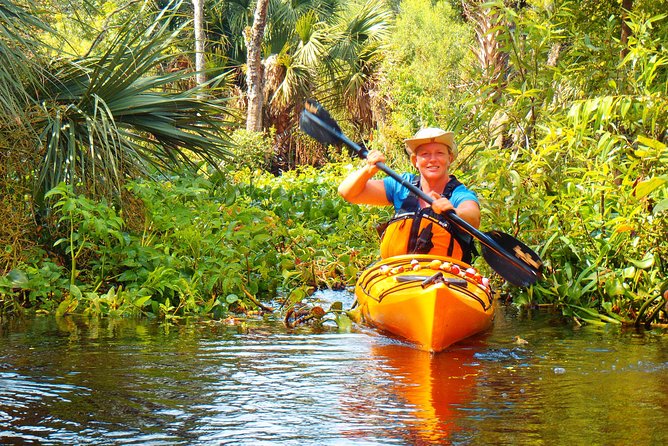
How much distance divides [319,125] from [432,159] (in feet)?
4.51

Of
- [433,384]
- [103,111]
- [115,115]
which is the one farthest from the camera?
[115,115]

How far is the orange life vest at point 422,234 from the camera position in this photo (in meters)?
6.68

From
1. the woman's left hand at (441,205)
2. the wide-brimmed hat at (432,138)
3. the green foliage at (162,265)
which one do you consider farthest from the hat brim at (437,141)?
the green foliage at (162,265)

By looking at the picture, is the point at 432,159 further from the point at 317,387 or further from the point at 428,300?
the point at 317,387

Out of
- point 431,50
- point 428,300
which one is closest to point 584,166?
point 428,300

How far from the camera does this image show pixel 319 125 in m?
7.87

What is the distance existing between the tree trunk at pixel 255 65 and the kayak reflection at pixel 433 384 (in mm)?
14664

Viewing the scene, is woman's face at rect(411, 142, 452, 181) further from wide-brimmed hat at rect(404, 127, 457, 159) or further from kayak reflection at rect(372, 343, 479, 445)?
kayak reflection at rect(372, 343, 479, 445)

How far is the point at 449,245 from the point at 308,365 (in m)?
1.65

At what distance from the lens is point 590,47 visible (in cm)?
749

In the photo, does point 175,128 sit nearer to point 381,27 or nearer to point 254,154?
point 254,154

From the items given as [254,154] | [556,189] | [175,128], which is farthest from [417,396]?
[254,154]

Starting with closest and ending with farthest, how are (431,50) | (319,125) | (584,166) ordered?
(584,166)
(319,125)
(431,50)

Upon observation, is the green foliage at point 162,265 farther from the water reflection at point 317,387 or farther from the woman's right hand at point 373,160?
the woman's right hand at point 373,160
